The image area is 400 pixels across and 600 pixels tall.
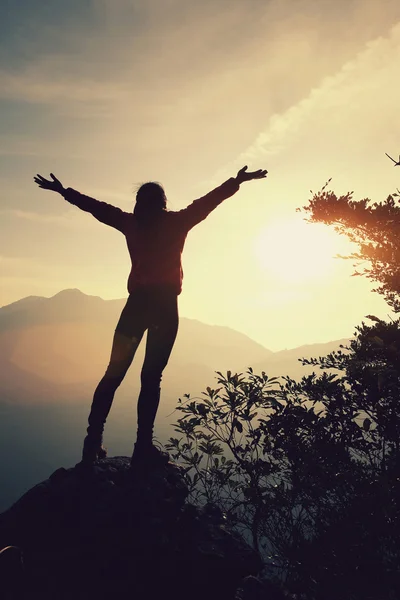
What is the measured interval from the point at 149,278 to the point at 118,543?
8.87 ft

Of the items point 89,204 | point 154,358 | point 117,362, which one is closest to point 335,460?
point 154,358

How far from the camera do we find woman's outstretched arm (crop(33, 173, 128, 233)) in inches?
167

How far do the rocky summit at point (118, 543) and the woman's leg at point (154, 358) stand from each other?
539 millimetres

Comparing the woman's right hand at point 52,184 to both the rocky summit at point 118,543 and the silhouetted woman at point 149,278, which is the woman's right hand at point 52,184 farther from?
the rocky summit at point 118,543

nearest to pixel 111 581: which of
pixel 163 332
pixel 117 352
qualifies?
pixel 117 352

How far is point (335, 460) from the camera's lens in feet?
→ 18.9

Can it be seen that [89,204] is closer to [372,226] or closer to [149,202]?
[149,202]

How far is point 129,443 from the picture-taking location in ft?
445

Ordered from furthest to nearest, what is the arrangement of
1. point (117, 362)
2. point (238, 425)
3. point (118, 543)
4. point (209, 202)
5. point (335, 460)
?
point (238, 425) < point (335, 460) < point (209, 202) < point (117, 362) < point (118, 543)

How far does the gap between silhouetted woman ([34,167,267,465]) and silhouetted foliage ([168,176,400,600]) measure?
1.96 m

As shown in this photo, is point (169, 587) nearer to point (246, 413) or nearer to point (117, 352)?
point (117, 352)

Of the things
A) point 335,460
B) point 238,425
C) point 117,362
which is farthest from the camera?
point 238,425

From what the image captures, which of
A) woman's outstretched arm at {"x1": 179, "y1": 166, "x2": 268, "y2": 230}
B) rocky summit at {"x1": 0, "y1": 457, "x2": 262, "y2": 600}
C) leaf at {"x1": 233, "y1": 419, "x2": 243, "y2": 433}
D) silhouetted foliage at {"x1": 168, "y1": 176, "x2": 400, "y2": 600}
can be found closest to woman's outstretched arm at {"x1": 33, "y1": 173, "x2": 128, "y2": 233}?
woman's outstretched arm at {"x1": 179, "y1": 166, "x2": 268, "y2": 230}

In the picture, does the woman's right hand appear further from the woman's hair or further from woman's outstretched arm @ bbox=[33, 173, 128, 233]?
the woman's hair
